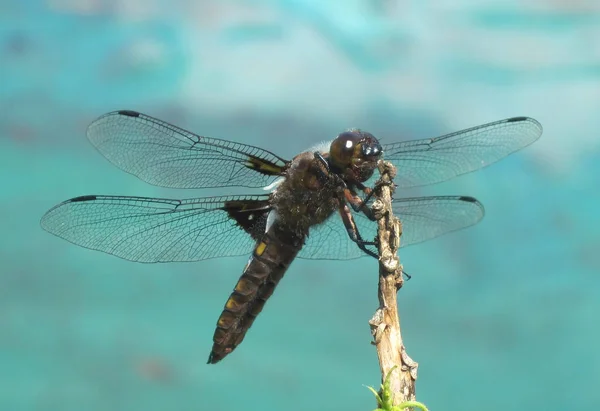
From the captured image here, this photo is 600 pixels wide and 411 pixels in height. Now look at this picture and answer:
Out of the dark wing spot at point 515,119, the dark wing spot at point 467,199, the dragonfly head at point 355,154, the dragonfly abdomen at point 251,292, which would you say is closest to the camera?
the dragonfly head at point 355,154

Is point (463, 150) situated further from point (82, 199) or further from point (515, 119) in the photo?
point (82, 199)

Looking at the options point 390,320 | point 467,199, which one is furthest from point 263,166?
point 390,320

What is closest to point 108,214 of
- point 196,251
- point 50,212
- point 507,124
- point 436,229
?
point 50,212

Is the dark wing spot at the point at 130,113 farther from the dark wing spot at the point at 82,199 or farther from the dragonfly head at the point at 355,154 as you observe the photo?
the dragonfly head at the point at 355,154

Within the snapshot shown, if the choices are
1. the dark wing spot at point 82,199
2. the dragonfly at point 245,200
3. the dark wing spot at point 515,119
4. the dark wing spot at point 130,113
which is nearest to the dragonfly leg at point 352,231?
the dragonfly at point 245,200

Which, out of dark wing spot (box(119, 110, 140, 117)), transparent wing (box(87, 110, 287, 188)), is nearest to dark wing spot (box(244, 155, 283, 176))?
transparent wing (box(87, 110, 287, 188))

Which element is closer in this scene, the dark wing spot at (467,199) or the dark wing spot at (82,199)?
the dark wing spot at (82,199)

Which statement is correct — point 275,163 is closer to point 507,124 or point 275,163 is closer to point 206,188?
point 206,188
